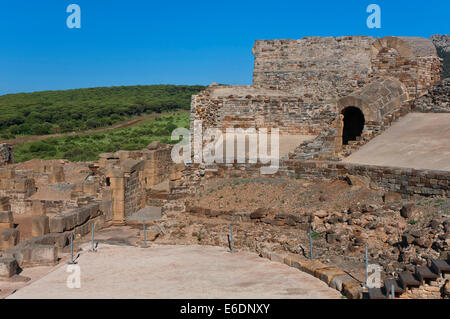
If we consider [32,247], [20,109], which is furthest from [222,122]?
[20,109]

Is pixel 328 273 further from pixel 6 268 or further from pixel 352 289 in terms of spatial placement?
pixel 6 268

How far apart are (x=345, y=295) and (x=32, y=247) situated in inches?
257

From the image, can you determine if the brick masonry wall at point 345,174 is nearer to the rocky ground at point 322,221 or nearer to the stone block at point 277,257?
the rocky ground at point 322,221

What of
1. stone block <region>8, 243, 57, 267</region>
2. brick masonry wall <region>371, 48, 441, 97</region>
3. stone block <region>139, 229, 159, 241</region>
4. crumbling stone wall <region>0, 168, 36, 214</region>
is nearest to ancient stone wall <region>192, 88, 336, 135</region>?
brick masonry wall <region>371, 48, 441, 97</region>

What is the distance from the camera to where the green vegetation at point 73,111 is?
62.3m

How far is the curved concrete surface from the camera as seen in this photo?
7.72 meters

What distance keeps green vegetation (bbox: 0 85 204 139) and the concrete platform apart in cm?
4996

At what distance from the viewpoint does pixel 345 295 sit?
24.1 feet

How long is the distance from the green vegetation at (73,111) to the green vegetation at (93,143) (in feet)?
20.7

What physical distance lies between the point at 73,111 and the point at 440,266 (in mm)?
72668

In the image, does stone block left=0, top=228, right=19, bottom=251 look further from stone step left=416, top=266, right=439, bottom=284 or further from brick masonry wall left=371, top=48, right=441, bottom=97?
brick masonry wall left=371, top=48, right=441, bottom=97

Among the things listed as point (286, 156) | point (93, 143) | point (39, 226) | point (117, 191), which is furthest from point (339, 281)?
point (93, 143)

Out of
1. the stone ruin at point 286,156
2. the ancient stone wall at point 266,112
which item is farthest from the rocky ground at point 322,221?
the ancient stone wall at point 266,112

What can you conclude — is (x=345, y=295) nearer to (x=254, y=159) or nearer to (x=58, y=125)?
(x=254, y=159)
